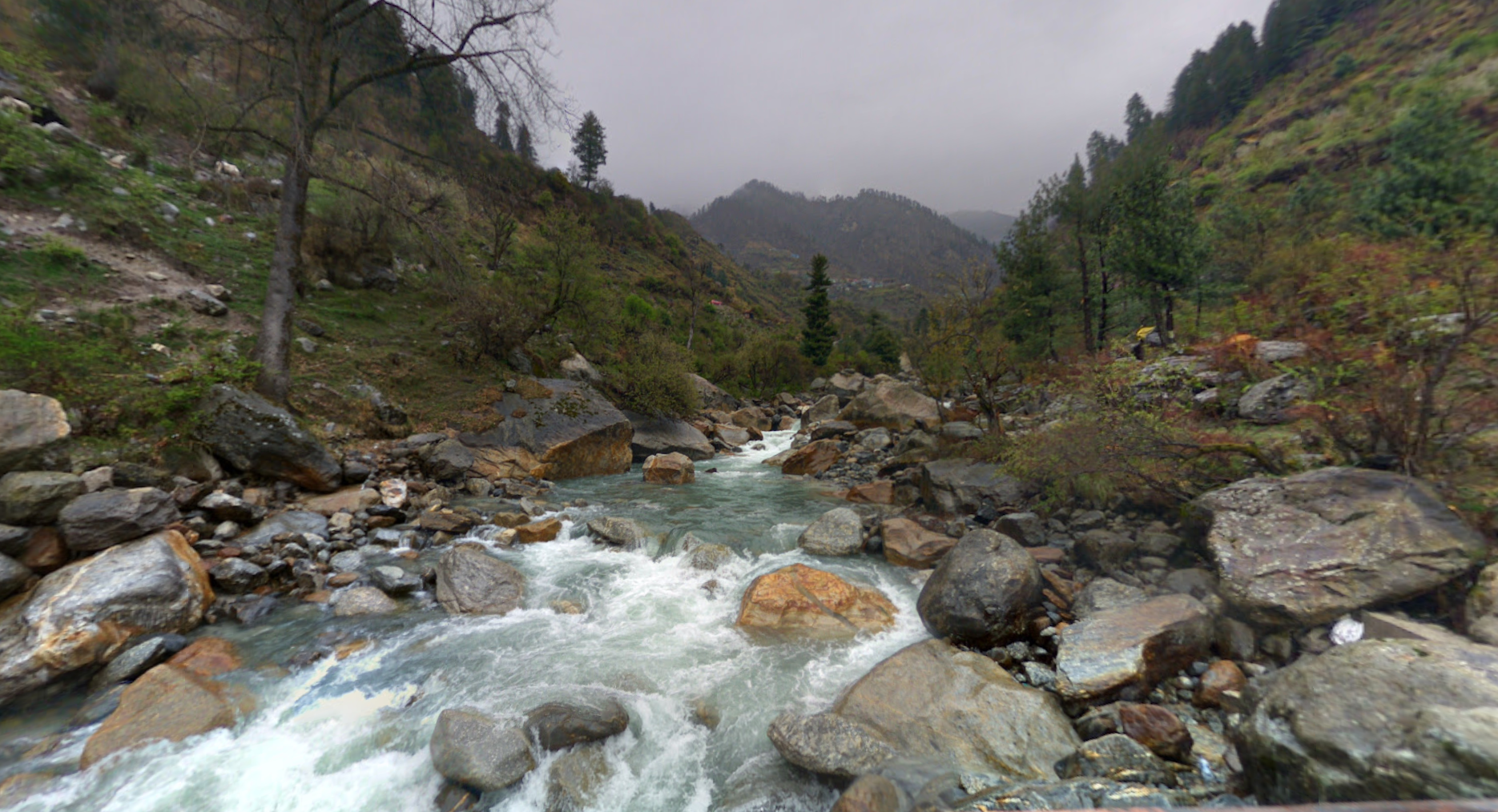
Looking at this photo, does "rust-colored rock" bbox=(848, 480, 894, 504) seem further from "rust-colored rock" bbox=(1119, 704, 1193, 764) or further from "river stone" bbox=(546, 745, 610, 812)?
"river stone" bbox=(546, 745, 610, 812)

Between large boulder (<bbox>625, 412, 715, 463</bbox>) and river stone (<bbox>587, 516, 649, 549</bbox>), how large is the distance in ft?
26.1

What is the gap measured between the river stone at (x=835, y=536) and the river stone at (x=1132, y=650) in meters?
3.99

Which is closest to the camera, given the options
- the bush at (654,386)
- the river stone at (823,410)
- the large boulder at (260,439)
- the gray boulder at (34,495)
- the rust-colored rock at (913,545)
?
the gray boulder at (34,495)

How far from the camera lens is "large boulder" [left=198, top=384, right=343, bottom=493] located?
7746mm

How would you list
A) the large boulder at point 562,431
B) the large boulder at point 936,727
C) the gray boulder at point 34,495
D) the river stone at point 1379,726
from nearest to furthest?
the river stone at point 1379,726
the large boulder at point 936,727
the gray boulder at point 34,495
the large boulder at point 562,431

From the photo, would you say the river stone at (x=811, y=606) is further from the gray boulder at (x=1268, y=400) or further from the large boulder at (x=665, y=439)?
the large boulder at (x=665, y=439)

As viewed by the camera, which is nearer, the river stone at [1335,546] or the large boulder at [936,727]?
the large boulder at [936,727]

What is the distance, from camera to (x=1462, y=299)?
4.94 m

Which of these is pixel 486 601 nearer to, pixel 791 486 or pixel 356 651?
pixel 356 651

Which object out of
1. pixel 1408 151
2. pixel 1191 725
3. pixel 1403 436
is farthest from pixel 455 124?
pixel 1408 151

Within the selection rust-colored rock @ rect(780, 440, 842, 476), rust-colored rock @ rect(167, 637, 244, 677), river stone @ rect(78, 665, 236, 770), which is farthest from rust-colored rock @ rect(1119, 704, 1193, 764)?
rust-colored rock @ rect(780, 440, 842, 476)

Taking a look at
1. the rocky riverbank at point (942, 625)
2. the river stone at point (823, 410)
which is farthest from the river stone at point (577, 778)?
the river stone at point (823, 410)

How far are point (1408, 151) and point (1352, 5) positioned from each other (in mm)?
83528

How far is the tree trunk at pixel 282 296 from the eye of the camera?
946 cm
